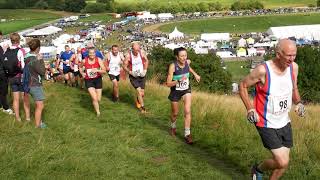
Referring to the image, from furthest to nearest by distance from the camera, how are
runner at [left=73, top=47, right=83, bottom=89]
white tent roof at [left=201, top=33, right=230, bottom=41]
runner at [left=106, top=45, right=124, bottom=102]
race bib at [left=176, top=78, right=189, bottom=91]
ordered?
1. white tent roof at [left=201, top=33, right=230, bottom=41]
2. runner at [left=73, top=47, right=83, bottom=89]
3. runner at [left=106, top=45, right=124, bottom=102]
4. race bib at [left=176, top=78, right=189, bottom=91]

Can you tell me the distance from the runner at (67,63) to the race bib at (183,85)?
8.51m

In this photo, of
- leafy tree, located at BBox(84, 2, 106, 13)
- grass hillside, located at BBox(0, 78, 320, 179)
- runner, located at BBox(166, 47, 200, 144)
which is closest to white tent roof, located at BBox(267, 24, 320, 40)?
grass hillside, located at BBox(0, 78, 320, 179)

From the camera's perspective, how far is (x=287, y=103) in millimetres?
5516

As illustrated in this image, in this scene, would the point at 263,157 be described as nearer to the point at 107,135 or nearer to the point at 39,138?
the point at 107,135

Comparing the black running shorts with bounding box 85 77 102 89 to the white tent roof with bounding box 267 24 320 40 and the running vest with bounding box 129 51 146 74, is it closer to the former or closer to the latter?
the running vest with bounding box 129 51 146 74

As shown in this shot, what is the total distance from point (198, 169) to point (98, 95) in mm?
5217

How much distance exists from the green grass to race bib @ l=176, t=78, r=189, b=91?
39.3 meters

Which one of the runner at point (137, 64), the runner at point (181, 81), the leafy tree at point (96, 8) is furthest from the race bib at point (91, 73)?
the leafy tree at point (96, 8)

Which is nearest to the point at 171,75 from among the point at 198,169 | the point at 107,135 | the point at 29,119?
the point at 107,135

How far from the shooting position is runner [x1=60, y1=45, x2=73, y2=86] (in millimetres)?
16672

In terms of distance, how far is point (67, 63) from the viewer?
1694cm

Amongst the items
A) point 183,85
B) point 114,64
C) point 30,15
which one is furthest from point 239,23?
point 183,85

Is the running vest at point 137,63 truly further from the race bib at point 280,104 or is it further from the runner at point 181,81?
the race bib at point 280,104

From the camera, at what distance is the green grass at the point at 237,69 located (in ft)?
165
